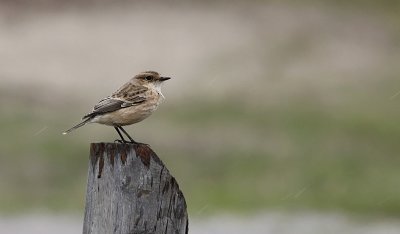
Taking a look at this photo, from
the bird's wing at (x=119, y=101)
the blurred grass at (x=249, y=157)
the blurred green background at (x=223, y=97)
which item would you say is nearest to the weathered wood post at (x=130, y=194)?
the bird's wing at (x=119, y=101)

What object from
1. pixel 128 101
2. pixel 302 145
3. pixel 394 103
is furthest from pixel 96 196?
pixel 394 103

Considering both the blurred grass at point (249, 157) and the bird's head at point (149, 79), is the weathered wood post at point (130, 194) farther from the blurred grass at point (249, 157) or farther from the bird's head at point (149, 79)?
the blurred grass at point (249, 157)

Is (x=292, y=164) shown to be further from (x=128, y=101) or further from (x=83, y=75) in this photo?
(x=128, y=101)

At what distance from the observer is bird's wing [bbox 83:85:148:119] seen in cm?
720

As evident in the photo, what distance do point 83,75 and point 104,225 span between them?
923 inches

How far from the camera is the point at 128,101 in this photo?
720 centimetres

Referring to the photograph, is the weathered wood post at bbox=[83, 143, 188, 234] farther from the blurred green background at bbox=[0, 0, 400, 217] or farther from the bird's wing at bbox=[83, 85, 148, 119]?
the blurred green background at bbox=[0, 0, 400, 217]

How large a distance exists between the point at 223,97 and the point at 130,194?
20279 mm

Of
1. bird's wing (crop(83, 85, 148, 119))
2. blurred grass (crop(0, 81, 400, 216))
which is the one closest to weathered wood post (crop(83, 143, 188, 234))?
bird's wing (crop(83, 85, 148, 119))

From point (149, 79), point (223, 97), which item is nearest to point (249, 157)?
point (223, 97)

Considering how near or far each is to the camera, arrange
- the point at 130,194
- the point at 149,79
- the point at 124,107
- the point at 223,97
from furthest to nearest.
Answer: the point at 223,97
the point at 149,79
the point at 124,107
the point at 130,194

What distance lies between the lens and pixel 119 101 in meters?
7.22

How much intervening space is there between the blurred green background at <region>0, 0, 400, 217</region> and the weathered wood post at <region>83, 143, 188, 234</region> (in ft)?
42.2

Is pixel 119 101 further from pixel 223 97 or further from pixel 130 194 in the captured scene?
pixel 223 97
